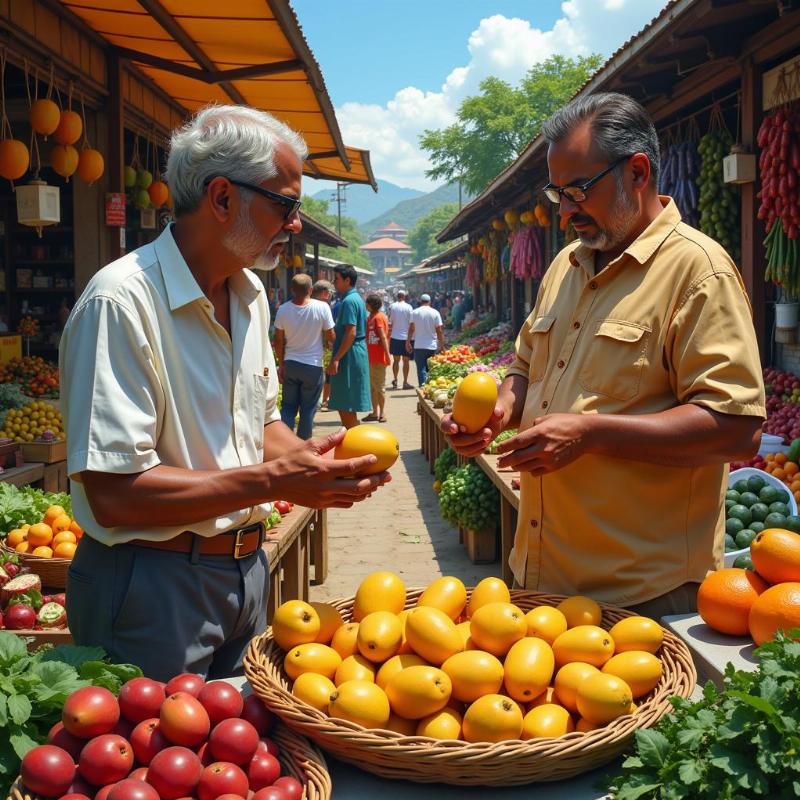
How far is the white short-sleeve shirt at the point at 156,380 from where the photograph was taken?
6.36ft

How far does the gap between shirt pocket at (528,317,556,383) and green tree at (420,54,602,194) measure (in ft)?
162

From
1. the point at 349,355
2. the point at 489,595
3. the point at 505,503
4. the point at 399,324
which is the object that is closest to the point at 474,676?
the point at 489,595

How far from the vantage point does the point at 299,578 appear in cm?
558

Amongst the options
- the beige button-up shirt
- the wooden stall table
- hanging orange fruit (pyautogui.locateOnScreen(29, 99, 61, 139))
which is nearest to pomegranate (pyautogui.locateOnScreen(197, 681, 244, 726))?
the beige button-up shirt

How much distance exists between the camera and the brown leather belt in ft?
7.03

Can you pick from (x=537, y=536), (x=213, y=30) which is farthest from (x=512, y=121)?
(x=537, y=536)

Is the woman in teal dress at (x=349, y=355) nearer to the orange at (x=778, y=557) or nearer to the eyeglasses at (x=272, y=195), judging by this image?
the eyeglasses at (x=272, y=195)

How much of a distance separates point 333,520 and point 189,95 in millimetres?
4599

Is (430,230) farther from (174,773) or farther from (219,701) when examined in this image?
(174,773)

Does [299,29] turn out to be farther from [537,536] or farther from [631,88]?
[537,536]

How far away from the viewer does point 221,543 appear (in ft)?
7.31

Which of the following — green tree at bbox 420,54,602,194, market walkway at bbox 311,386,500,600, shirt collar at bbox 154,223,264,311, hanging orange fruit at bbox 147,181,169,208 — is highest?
green tree at bbox 420,54,602,194

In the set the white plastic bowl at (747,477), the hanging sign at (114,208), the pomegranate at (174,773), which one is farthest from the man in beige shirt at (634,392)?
the hanging sign at (114,208)

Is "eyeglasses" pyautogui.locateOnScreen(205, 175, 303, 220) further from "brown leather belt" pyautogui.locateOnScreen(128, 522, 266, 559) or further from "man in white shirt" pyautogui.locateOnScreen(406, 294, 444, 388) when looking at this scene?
"man in white shirt" pyautogui.locateOnScreen(406, 294, 444, 388)
